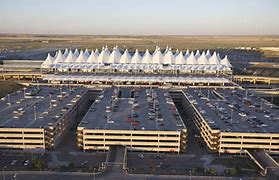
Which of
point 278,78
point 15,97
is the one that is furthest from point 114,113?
point 278,78

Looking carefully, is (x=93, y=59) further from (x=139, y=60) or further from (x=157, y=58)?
(x=157, y=58)

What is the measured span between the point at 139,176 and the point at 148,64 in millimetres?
52440

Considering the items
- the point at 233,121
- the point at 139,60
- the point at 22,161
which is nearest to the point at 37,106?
the point at 22,161

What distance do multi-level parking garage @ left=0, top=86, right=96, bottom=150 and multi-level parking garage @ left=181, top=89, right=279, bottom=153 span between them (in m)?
19.8

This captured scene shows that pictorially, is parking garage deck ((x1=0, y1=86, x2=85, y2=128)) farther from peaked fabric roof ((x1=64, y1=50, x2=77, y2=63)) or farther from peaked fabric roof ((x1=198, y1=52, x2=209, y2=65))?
peaked fabric roof ((x1=198, y1=52, x2=209, y2=65))

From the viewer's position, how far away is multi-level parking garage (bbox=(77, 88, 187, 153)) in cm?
4009

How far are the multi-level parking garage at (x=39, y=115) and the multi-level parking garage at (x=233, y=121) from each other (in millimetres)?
19836

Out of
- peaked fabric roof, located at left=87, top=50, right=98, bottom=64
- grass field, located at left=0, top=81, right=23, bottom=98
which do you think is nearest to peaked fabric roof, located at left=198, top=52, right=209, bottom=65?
peaked fabric roof, located at left=87, top=50, right=98, bottom=64

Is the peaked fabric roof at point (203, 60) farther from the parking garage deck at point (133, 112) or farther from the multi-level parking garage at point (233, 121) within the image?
the parking garage deck at point (133, 112)

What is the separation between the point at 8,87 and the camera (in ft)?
240

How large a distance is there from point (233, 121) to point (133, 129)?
47.9 ft

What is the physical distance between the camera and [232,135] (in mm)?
40062

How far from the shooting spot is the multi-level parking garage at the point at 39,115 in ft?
132

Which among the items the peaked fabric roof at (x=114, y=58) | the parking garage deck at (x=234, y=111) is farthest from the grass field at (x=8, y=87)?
the parking garage deck at (x=234, y=111)
